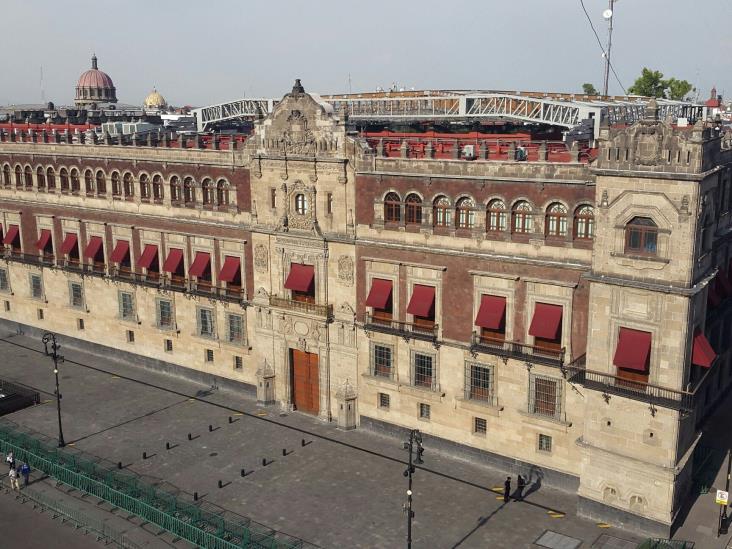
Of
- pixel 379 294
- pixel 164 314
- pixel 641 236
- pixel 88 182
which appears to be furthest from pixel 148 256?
pixel 641 236

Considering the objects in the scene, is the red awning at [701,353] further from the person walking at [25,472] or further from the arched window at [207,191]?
the person walking at [25,472]

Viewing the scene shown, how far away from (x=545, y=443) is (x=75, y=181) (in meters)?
42.8

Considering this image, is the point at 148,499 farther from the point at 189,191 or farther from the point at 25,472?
the point at 189,191

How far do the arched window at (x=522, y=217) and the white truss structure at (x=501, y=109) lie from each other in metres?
9.37

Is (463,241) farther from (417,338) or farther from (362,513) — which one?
(362,513)

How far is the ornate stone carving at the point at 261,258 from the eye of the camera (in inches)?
2044

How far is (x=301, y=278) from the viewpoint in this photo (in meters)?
49.8

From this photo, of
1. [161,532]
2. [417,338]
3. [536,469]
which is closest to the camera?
[161,532]

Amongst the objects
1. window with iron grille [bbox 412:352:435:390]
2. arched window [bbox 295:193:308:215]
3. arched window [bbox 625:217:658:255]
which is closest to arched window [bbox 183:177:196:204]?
arched window [bbox 295:193:308:215]

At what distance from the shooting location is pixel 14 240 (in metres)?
68.3

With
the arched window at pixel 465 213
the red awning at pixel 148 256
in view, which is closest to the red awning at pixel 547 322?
the arched window at pixel 465 213

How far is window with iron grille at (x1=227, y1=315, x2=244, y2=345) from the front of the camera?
5469cm

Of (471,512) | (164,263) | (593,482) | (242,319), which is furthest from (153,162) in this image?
(593,482)

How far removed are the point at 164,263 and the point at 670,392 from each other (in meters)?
37.0
